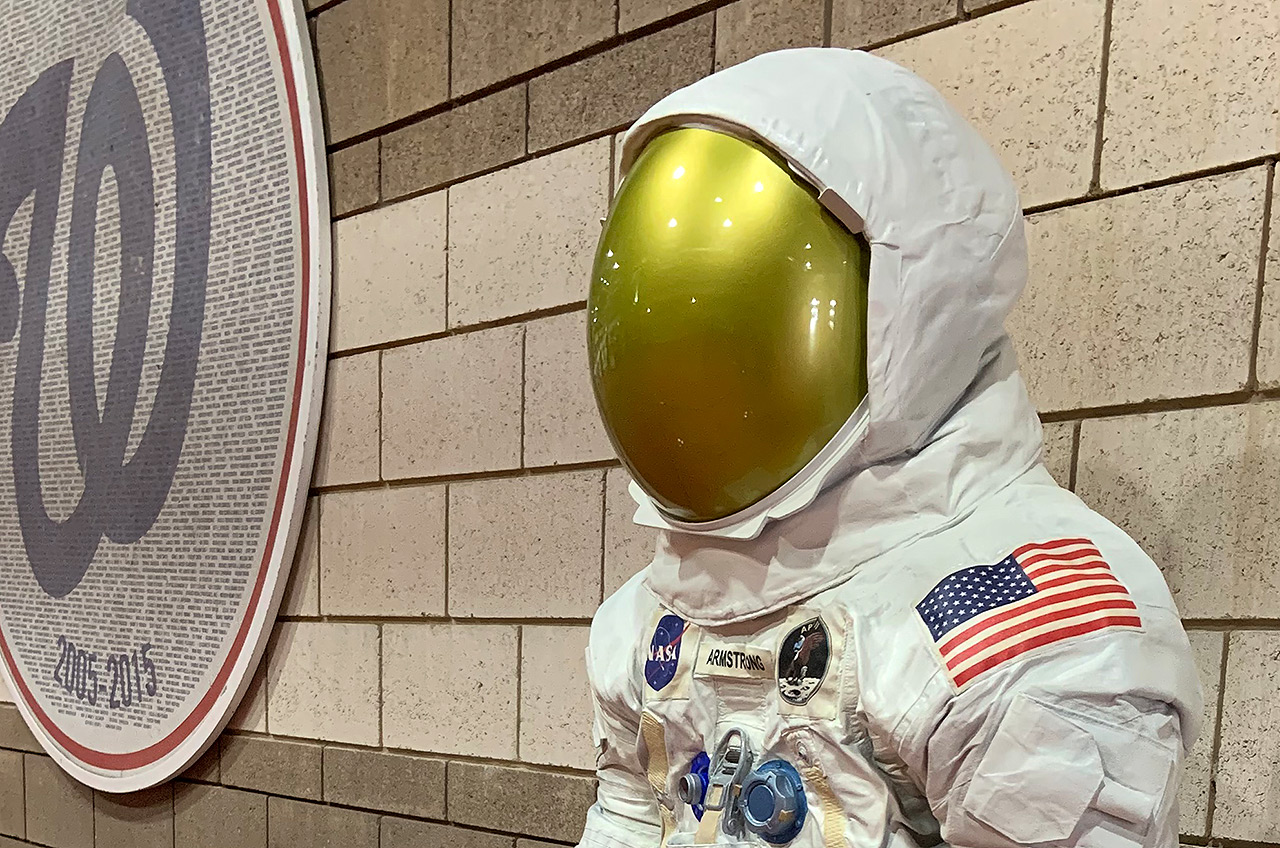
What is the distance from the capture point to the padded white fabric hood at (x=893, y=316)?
0.58m

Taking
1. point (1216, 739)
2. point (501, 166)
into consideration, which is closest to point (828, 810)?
point (1216, 739)

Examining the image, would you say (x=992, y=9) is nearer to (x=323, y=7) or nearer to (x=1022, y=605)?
(x=1022, y=605)

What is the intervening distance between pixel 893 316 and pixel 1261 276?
17.2 inches

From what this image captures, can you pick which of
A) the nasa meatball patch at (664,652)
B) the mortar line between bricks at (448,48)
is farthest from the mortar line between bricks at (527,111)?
the nasa meatball patch at (664,652)

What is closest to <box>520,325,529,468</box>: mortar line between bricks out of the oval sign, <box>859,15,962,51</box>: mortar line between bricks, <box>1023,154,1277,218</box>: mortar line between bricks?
the oval sign

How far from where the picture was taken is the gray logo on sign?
1717 millimetres

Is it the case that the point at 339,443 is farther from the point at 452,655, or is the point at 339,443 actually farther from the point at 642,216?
the point at 642,216

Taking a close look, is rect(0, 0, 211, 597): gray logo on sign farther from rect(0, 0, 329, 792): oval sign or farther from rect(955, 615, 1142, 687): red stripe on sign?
rect(955, 615, 1142, 687): red stripe on sign

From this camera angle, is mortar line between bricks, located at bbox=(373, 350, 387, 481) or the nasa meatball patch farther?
mortar line between bricks, located at bbox=(373, 350, 387, 481)

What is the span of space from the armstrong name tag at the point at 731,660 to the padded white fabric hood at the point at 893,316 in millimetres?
20

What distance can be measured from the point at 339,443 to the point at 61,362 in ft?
2.41

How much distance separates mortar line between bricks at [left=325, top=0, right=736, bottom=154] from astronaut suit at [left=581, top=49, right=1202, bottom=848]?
60 cm

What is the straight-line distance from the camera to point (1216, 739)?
0.84m

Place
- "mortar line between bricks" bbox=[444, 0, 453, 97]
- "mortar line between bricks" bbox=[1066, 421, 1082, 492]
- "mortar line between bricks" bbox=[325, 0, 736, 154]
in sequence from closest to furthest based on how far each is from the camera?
1. "mortar line between bricks" bbox=[1066, 421, 1082, 492]
2. "mortar line between bricks" bbox=[325, 0, 736, 154]
3. "mortar line between bricks" bbox=[444, 0, 453, 97]
